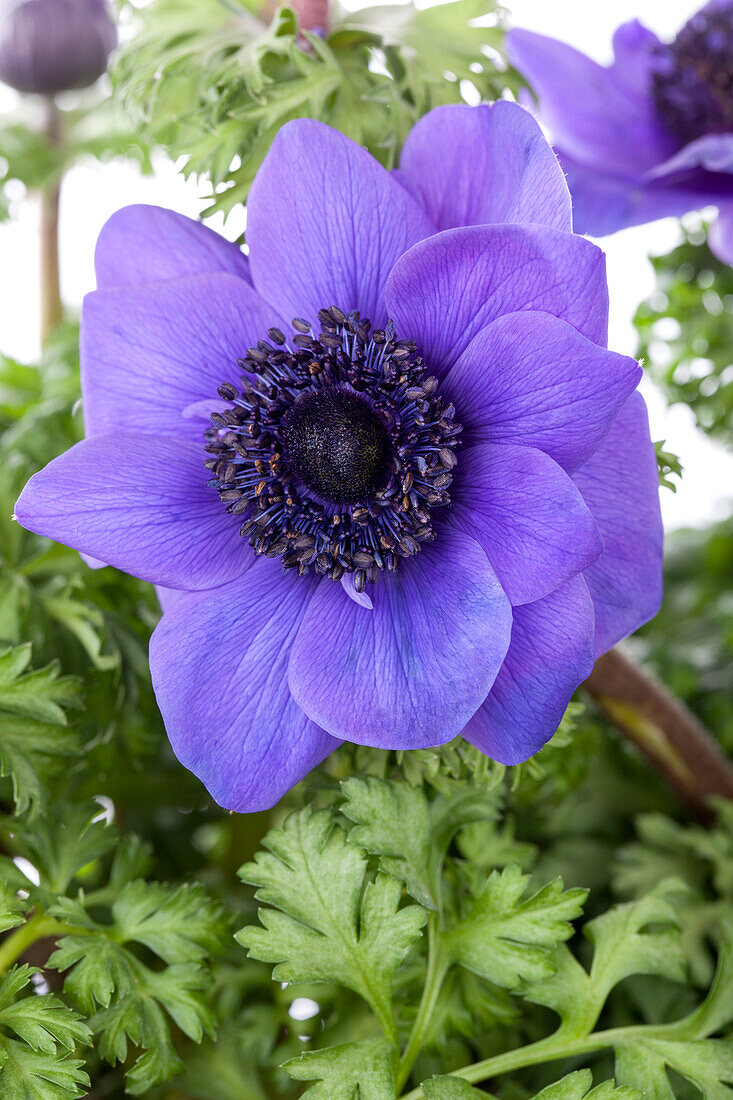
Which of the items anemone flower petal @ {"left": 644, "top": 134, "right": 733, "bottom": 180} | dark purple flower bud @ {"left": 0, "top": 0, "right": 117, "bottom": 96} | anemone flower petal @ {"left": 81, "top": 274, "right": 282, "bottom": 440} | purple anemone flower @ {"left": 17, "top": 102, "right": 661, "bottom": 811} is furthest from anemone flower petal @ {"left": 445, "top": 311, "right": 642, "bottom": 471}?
dark purple flower bud @ {"left": 0, "top": 0, "right": 117, "bottom": 96}

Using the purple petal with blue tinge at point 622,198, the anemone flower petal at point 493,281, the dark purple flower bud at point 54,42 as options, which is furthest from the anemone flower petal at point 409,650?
the dark purple flower bud at point 54,42

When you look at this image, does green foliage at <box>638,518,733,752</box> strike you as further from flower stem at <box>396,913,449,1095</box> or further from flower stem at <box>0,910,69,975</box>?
flower stem at <box>0,910,69,975</box>

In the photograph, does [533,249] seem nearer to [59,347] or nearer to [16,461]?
[16,461]

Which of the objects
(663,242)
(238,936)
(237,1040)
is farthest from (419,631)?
(663,242)

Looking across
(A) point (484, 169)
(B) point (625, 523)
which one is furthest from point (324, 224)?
(B) point (625, 523)

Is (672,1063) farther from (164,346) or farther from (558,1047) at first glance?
(164,346)

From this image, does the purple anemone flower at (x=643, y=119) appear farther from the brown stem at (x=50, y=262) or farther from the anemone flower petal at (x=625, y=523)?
the brown stem at (x=50, y=262)
